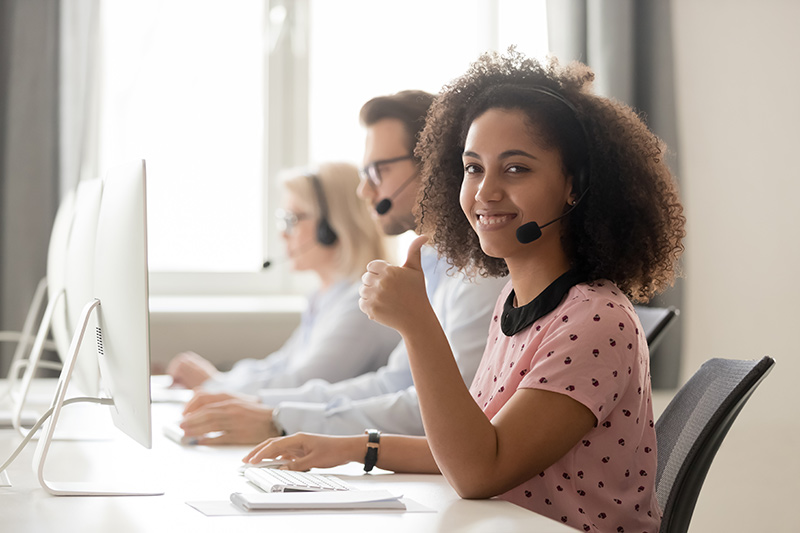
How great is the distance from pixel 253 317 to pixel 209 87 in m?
0.94

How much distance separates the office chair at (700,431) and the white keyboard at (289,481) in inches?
18.8

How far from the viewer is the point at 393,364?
176cm

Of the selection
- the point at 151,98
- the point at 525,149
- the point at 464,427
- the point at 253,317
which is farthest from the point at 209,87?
the point at 464,427

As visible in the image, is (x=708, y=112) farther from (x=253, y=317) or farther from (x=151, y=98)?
(x=151, y=98)

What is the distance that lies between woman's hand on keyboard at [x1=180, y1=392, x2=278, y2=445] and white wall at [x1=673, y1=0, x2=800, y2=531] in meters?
1.93

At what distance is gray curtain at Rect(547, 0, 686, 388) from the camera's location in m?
2.89

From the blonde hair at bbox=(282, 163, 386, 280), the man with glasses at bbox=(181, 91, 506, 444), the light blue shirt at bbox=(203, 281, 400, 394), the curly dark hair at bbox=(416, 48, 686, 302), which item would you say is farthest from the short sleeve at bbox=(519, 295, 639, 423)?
the blonde hair at bbox=(282, 163, 386, 280)

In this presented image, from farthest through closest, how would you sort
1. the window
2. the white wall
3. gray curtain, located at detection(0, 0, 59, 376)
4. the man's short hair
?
the window
the white wall
gray curtain, located at detection(0, 0, 59, 376)
the man's short hair

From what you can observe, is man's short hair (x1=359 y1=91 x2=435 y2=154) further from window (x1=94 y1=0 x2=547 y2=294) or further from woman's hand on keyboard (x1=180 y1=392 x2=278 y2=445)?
window (x1=94 y1=0 x2=547 y2=294)

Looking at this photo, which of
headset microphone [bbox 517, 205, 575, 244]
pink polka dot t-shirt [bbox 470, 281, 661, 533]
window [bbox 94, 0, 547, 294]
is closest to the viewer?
pink polka dot t-shirt [bbox 470, 281, 661, 533]

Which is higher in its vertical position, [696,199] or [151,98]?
[151,98]

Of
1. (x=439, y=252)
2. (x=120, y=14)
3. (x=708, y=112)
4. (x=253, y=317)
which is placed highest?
(x=120, y=14)

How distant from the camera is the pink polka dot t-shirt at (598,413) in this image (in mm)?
986

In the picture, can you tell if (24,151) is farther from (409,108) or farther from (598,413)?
(598,413)
